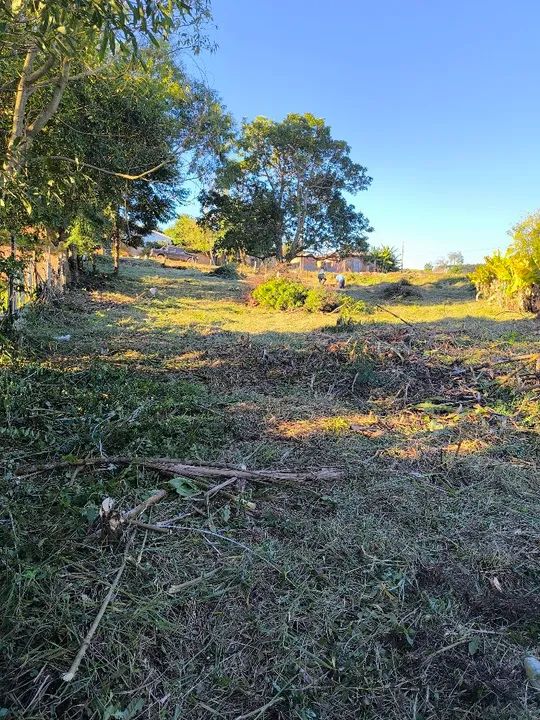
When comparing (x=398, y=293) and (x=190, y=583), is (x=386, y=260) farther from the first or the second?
(x=190, y=583)

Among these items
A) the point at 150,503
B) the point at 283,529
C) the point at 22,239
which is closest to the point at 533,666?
the point at 283,529

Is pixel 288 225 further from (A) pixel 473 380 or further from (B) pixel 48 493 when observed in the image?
(B) pixel 48 493

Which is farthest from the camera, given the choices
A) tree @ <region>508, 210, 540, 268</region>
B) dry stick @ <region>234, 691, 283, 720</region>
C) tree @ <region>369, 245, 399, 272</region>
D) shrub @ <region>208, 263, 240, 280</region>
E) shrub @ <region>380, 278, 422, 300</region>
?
tree @ <region>369, 245, 399, 272</region>

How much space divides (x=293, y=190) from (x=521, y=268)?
11809mm

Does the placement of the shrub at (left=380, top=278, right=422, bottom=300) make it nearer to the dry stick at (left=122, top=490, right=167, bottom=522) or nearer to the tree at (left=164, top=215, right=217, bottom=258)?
the dry stick at (left=122, top=490, right=167, bottom=522)

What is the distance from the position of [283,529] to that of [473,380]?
343cm

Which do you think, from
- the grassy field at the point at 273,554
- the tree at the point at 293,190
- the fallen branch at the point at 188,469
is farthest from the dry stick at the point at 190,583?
the tree at the point at 293,190

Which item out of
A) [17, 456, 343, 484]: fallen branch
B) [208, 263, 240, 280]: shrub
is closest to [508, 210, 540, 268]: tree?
[17, 456, 343, 484]: fallen branch

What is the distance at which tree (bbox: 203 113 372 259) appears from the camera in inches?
750

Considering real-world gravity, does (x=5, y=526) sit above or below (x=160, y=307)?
below

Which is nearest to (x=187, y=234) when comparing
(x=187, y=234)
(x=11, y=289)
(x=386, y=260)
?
(x=187, y=234)

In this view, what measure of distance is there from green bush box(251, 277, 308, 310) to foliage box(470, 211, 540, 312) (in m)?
5.57

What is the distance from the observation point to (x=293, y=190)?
2041 centimetres

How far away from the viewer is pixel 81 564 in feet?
6.03
